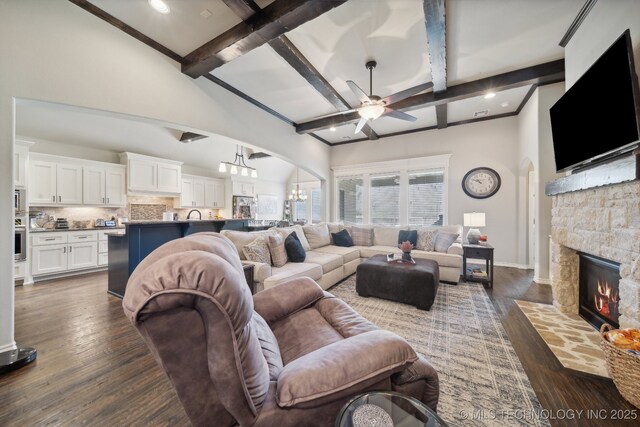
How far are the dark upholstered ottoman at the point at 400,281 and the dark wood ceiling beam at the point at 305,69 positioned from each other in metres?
2.62

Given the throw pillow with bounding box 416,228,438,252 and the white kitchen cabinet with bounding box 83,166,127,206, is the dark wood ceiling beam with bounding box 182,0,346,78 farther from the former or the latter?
the throw pillow with bounding box 416,228,438,252

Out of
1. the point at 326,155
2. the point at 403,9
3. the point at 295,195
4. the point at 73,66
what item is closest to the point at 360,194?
the point at 326,155

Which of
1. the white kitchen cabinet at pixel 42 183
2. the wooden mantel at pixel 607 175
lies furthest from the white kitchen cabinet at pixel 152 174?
the wooden mantel at pixel 607 175

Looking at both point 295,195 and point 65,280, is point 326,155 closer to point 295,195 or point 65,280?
point 295,195

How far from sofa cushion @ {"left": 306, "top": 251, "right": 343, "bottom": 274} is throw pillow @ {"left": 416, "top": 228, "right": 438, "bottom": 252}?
1548 millimetres

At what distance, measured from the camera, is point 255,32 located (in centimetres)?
228

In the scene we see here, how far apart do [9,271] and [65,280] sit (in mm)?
3064

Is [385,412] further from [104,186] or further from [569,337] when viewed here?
[104,186]

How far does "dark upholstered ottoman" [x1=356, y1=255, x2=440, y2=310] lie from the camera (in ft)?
9.19

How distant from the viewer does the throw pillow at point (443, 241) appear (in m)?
4.04

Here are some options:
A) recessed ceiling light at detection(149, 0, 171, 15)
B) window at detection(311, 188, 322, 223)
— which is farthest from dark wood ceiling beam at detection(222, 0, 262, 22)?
window at detection(311, 188, 322, 223)

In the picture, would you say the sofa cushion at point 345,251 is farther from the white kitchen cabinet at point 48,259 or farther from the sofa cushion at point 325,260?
the white kitchen cabinet at point 48,259

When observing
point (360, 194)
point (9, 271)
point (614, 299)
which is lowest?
point (614, 299)

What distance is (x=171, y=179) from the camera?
5.98 metres
